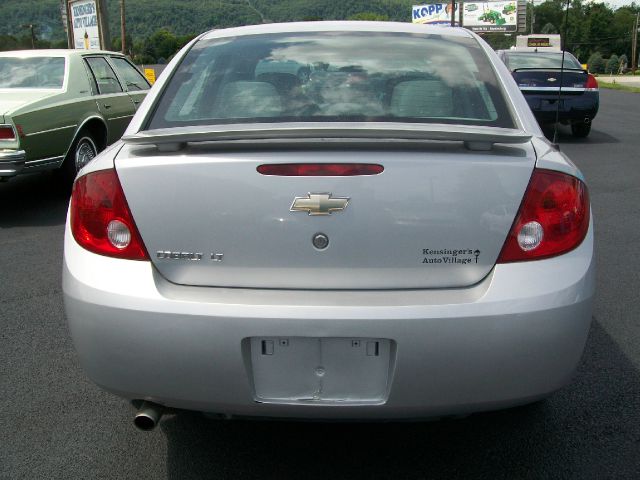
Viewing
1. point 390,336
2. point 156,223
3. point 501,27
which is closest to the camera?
point 390,336

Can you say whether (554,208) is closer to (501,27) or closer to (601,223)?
(601,223)

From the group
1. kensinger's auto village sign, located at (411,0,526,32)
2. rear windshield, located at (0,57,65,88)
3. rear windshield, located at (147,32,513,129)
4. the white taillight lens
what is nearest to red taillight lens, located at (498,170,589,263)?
the white taillight lens

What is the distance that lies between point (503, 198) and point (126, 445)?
5.56 feet

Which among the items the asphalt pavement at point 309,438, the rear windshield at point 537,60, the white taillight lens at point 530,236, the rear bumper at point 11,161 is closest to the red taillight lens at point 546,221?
the white taillight lens at point 530,236

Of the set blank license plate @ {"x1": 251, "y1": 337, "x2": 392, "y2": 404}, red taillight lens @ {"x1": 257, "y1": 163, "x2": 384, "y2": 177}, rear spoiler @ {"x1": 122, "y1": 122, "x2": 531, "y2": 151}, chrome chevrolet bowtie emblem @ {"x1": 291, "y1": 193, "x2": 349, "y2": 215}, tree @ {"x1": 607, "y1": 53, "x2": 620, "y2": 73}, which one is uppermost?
rear spoiler @ {"x1": 122, "y1": 122, "x2": 531, "y2": 151}

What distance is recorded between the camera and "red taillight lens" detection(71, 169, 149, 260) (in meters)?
2.16

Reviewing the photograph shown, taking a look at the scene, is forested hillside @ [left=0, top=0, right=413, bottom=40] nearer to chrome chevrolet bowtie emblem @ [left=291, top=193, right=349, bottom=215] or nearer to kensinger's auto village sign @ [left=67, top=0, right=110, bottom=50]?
kensinger's auto village sign @ [left=67, top=0, right=110, bottom=50]

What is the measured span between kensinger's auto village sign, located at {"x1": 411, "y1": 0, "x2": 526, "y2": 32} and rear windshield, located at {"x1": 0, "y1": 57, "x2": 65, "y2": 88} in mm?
67966

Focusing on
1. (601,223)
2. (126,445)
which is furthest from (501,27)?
(126,445)

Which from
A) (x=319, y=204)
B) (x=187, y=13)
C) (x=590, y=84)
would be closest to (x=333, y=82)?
(x=319, y=204)

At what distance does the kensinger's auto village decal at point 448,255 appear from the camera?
2.06 metres

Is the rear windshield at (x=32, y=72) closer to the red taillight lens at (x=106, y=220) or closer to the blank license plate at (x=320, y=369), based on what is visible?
the red taillight lens at (x=106, y=220)

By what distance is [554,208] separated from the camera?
2152mm

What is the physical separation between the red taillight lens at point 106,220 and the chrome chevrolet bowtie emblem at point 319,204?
0.51 metres
